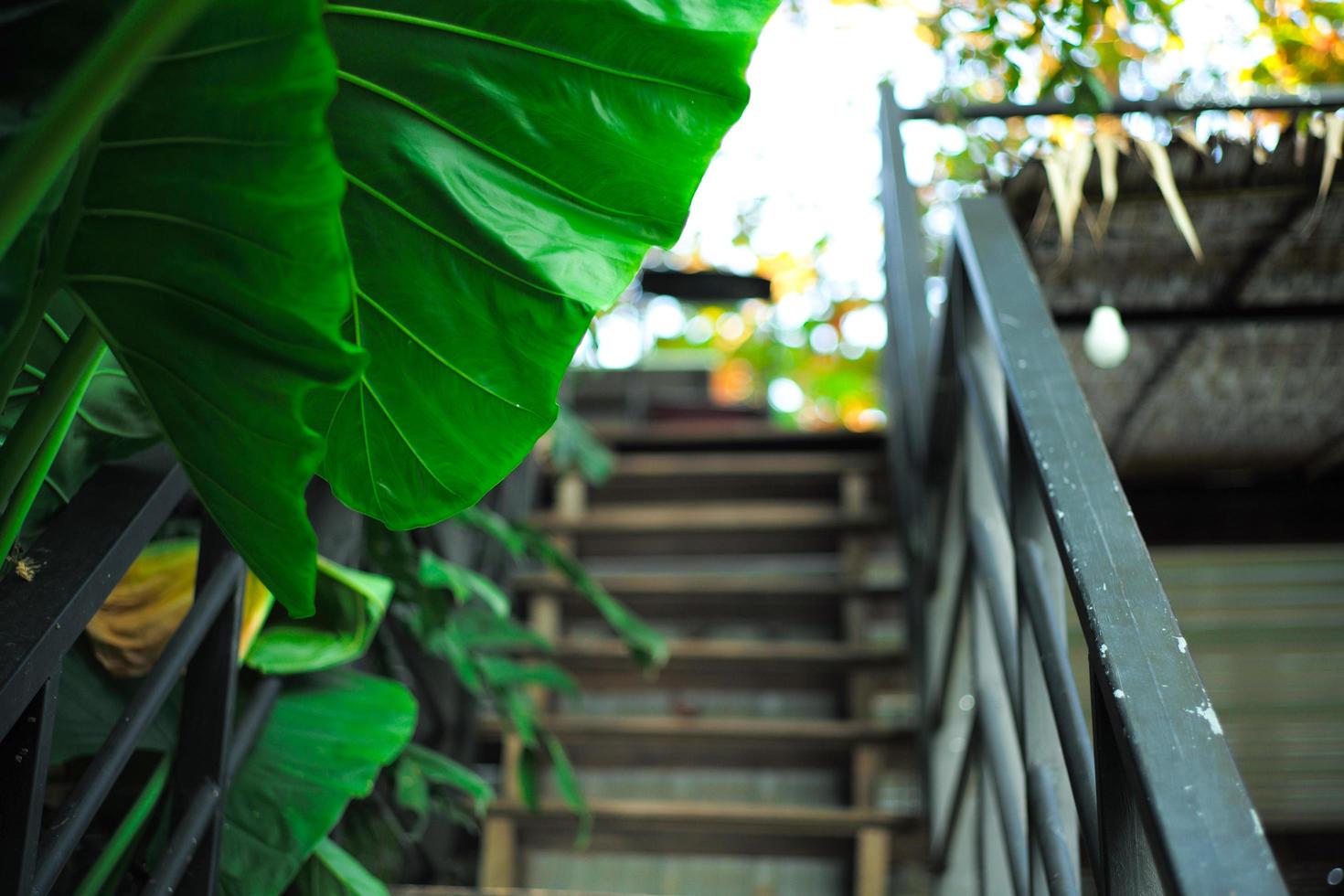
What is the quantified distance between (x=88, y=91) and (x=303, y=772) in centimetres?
72

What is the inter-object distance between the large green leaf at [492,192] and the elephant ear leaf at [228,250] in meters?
0.19

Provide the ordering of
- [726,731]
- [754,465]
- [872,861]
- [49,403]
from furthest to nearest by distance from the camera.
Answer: [754,465], [726,731], [872,861], [49,403]

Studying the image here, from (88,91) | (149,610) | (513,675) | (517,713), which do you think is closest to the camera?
(88,91)

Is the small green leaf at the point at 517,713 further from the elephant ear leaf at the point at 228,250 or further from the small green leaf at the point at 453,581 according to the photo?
the elephant ear leaf at the point at 228,250

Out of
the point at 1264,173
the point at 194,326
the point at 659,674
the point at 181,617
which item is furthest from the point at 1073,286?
the point at 194,326

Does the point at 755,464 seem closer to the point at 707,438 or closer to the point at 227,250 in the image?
the point at 707,438

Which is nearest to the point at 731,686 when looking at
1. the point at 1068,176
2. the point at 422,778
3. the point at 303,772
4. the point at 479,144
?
the point at 422,778

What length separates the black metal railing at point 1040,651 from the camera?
0.69 m

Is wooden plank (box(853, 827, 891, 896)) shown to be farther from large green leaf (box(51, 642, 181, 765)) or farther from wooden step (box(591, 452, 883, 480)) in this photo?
large green leaf (box(51, 642, 181, 765))

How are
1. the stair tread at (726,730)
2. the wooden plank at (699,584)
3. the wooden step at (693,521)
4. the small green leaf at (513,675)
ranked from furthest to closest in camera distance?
1. the wooden step at (693,521)
2. the wooden plank at (699,584)
3. the stair tread at (726,730)
4. the small green leaf at (513,675)

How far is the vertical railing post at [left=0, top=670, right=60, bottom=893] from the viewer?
2.51 feet

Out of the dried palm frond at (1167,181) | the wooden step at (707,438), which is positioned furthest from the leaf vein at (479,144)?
the wooden step at (707,438)

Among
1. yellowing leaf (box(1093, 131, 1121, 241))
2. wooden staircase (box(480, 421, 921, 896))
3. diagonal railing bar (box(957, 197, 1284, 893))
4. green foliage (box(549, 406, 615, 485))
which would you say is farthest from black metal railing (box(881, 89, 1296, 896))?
green foliage (box(549, 406, 615, 485))

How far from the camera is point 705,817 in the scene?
2186 millimetres
